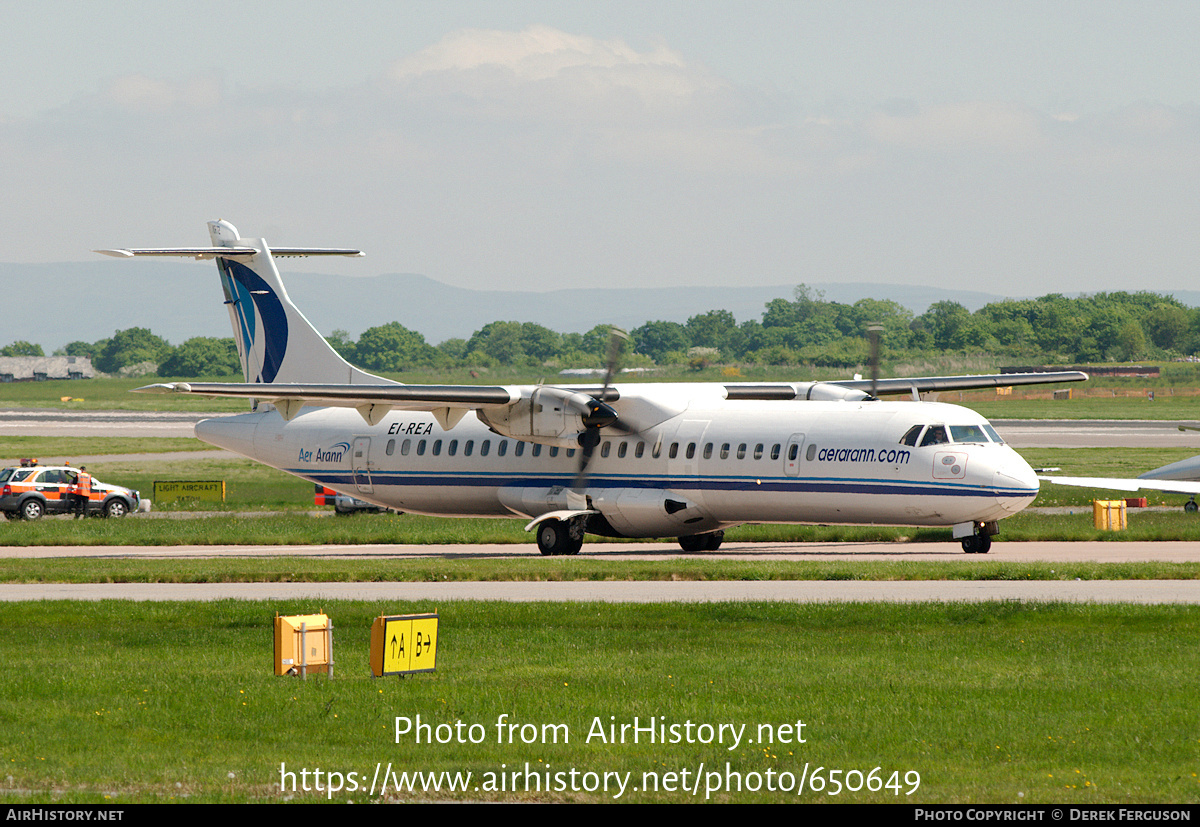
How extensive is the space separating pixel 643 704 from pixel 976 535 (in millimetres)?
17442

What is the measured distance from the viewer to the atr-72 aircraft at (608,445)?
29516mm

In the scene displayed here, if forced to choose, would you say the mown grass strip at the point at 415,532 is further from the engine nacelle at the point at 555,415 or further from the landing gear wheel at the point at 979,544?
the engine nacelle at the point at 555,415

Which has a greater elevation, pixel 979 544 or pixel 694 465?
pixel 694 465

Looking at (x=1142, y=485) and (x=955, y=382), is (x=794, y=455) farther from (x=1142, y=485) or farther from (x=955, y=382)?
(x=1142, y=485)

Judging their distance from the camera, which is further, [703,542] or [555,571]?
[703,542]

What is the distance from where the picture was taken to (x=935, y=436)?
1157 inches

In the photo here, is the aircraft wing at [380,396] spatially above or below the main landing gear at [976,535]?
above

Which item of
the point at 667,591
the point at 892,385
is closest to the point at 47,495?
the point at 892,385

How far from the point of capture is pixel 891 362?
155375mm

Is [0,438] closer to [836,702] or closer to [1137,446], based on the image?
[1137,446]

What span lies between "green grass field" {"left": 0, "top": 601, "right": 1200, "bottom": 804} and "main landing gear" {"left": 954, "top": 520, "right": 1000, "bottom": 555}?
31.5 ft

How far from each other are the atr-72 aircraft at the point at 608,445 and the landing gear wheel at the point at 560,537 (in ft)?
0.10

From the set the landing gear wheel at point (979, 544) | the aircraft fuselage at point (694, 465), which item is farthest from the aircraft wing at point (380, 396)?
the landing gear wheel at point (979, 544)

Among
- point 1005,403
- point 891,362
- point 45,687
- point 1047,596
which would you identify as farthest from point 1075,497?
point 891,362
